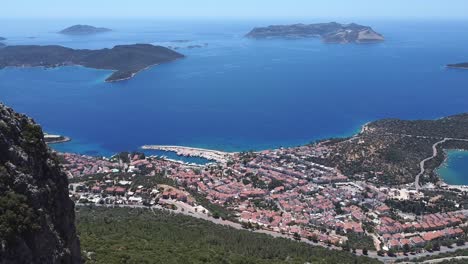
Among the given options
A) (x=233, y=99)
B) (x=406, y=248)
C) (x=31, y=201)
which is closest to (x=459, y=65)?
(x=233, y=99)

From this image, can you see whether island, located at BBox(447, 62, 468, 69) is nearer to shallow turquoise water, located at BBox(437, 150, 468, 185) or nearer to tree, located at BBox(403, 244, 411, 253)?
shallow turquoise water, located at BBox(437, 150, 468, 185)

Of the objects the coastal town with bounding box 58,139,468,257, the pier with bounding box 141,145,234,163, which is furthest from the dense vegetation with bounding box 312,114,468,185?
the pier with bounding box 141,145,234,163

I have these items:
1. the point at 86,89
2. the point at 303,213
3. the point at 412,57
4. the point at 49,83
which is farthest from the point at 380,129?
the point at 412,57

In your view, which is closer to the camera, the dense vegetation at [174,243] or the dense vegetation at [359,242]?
the dense vegetation at [174,243]

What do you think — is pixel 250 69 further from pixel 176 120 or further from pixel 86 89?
pixel 176 120

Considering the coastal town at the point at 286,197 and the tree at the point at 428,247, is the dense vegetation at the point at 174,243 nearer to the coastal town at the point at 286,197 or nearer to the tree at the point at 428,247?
the coastal town at the point at 286,197

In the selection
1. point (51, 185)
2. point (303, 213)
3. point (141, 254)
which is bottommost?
point (303, 213)

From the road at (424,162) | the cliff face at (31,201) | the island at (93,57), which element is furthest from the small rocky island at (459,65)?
the cliff face at (31,201)
